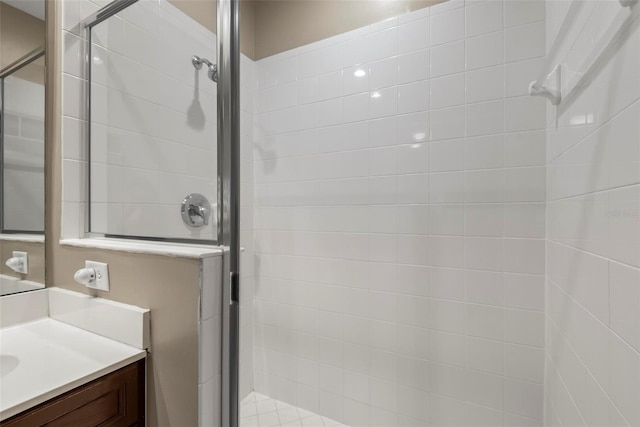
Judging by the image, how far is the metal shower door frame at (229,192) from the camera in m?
0.78

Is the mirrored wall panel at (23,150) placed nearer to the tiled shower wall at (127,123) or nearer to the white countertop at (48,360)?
the tiled shower wall at (127,123)

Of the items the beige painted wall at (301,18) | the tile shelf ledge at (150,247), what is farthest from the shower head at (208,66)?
the beige painted wall at (301,18)

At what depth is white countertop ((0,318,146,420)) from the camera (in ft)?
2.05

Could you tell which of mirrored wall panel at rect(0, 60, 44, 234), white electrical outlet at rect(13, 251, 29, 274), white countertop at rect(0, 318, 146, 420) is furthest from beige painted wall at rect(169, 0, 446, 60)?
white countertop at rect(0, 318, 146, 420)

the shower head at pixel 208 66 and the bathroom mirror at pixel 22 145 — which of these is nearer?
the shower head at pixel 208 66

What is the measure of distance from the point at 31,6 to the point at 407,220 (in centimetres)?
165

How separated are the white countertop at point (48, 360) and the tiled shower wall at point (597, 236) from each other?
44.3 inches

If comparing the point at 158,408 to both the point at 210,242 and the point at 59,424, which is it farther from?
the point at 210,242

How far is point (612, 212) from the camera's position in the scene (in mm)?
620

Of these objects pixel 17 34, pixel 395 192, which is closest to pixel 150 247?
pixel 17 34

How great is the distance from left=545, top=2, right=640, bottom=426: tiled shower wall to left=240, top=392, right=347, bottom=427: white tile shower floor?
1.11 meters

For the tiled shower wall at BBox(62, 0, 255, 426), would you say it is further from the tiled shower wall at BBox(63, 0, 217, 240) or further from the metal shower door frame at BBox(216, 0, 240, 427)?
the metal shower door frame at BBox(216, 0, 240, 427)

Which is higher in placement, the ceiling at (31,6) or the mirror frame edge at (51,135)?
the ceiling at (31,6)

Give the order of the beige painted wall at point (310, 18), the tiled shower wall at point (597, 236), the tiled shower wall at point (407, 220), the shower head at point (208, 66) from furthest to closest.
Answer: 1. the beige painted wall at point (310, 18)
2. the tiled shower wall at point (407, 220)
3. the shower head at point (208, 66)
4. the tiled shower wall at point (597, 236)
